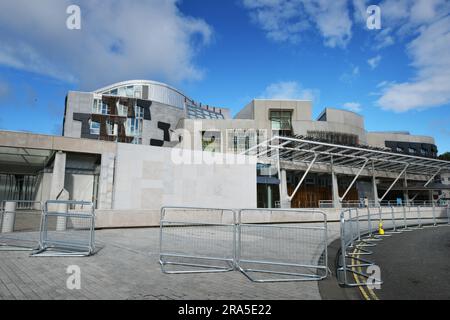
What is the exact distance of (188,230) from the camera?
10047mm

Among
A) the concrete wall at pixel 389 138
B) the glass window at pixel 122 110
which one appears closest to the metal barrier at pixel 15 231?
the glass window at pixel 122 110

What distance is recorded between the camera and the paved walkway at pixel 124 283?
4.98m

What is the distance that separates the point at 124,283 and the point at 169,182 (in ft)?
69.0

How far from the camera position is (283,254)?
29.9 ft

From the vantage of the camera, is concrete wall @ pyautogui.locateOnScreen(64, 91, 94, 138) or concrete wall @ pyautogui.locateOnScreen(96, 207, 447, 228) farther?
concrete wall @ pyautogui.locateOnScreen(64, 91, 94, 138)

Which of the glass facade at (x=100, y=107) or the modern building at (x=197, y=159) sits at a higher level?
the glass facade at (x=100, y=107)

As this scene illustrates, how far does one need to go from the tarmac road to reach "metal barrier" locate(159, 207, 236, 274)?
3.52 meters

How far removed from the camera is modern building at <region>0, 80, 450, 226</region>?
82.2 feet

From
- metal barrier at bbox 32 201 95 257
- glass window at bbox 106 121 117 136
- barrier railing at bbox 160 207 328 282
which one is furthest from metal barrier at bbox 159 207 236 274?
glass window at bbox 106 121 117 136

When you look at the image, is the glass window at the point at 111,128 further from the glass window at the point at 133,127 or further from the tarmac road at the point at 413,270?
the tarmac road at the point at 413,270

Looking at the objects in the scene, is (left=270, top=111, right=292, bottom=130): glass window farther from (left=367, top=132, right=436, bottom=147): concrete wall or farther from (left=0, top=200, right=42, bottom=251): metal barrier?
(left=0, top=200, right=42, bottom=251): metal barrier

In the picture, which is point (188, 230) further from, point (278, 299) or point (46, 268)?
point (278, 299)

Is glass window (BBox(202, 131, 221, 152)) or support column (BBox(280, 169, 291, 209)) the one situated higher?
glass window (BBox(202, 131, 221, 152))
